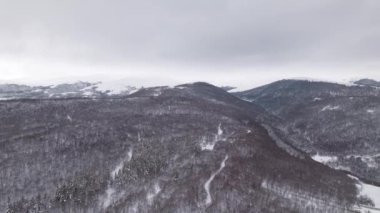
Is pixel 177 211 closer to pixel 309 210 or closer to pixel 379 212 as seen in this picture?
pixel 309 210

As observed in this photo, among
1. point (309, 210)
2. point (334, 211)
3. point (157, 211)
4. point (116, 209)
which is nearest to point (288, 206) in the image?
point (309, 210)

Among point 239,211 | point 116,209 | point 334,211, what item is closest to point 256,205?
point 239,211

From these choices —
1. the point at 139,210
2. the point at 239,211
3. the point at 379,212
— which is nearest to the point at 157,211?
the point at 139,210

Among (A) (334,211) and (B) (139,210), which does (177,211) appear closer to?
(B) (139,210)

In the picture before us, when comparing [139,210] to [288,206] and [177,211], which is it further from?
[288,206]

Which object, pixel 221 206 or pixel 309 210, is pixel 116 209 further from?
pixel 309 210

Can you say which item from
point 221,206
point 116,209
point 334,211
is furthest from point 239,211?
point 116,209
